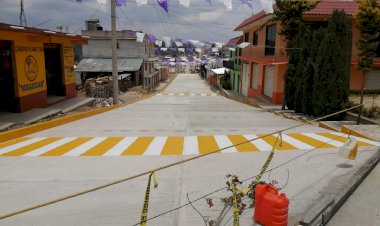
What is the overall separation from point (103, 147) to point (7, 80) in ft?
27.8

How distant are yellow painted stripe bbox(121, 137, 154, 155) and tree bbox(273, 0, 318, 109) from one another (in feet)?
33.5

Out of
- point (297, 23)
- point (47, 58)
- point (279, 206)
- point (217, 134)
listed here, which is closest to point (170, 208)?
point (279, 206)

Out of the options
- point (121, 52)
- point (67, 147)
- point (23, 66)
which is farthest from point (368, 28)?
point (121, 52)

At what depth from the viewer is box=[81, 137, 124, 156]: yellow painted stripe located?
345 inches

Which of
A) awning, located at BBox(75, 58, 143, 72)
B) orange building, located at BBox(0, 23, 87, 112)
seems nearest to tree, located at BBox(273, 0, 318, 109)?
orange building, located at BBox(0, 23, 87, 112)

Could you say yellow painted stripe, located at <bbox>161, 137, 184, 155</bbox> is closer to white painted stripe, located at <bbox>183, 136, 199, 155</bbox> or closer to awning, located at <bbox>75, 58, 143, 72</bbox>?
white painted stripe, located at <bbox>183, 136, 199, 155</bbox>

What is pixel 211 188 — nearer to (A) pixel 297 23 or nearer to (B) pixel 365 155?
(B) pixel 365 155

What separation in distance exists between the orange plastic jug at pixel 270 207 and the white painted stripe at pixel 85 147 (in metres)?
5.80

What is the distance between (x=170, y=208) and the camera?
5320 mm

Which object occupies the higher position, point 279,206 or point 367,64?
point 367,64

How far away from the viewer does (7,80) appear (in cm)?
1479

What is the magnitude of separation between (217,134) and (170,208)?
6.29m

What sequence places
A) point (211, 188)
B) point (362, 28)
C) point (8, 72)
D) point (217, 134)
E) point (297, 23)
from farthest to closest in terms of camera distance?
point (297, 23), point (8, 72), point (362, 28), point (217, 134), point (211, 188)

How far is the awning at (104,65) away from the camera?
39.3 meters
